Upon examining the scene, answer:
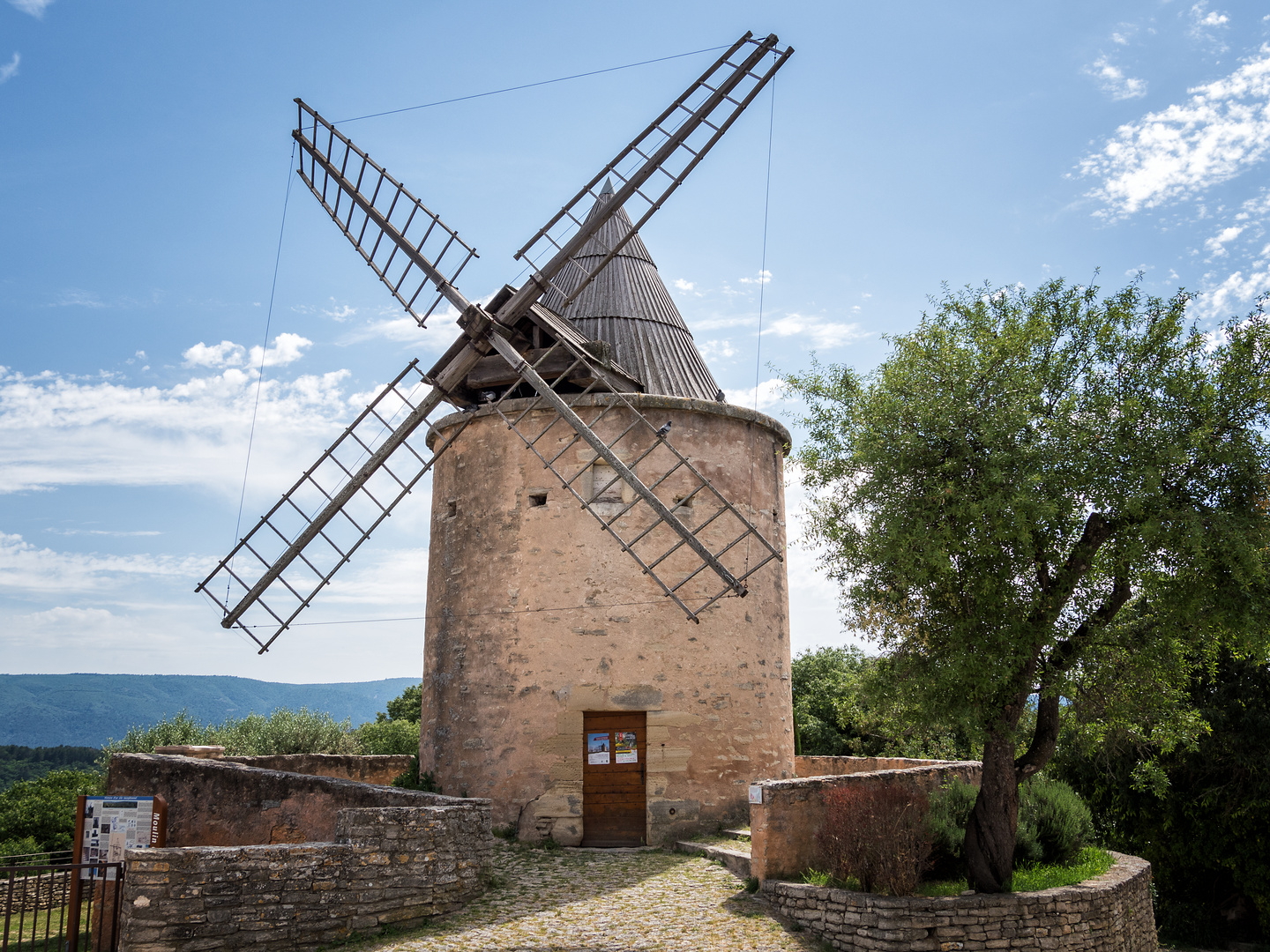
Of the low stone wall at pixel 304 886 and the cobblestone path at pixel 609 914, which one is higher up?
the low stone wall at pixel 304 886

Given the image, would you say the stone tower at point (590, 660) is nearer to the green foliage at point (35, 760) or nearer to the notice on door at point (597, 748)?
the notice on door at point (597, 748)

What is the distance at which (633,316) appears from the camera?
44.7 ft

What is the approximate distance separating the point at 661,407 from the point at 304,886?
6.95 metres

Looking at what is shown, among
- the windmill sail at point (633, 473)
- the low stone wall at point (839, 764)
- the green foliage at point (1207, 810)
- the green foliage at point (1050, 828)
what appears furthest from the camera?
the green foliage at point (1207, 810)

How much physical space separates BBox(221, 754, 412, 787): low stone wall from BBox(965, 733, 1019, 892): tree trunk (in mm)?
8070

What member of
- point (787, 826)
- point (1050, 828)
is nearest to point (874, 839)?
point (787, 826)

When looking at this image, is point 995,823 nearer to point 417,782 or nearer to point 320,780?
point 320,780

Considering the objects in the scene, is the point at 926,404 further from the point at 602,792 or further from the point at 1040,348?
the point at 602,792

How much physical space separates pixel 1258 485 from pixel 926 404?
2723mm

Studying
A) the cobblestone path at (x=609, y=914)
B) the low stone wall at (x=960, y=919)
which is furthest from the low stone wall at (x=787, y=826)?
the cobblestone path at (x=609, y=914)

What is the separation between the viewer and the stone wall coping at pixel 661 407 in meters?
11.6

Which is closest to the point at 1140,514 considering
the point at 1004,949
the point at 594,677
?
the point at 1004,949

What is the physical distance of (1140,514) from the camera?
7.58 m

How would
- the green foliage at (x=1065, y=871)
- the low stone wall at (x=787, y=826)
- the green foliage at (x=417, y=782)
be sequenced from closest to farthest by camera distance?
the low stone wall at (x=787, y=826) < the green foliage at (x=1065, y=871) < the green foliage at (x=417, y=782)
